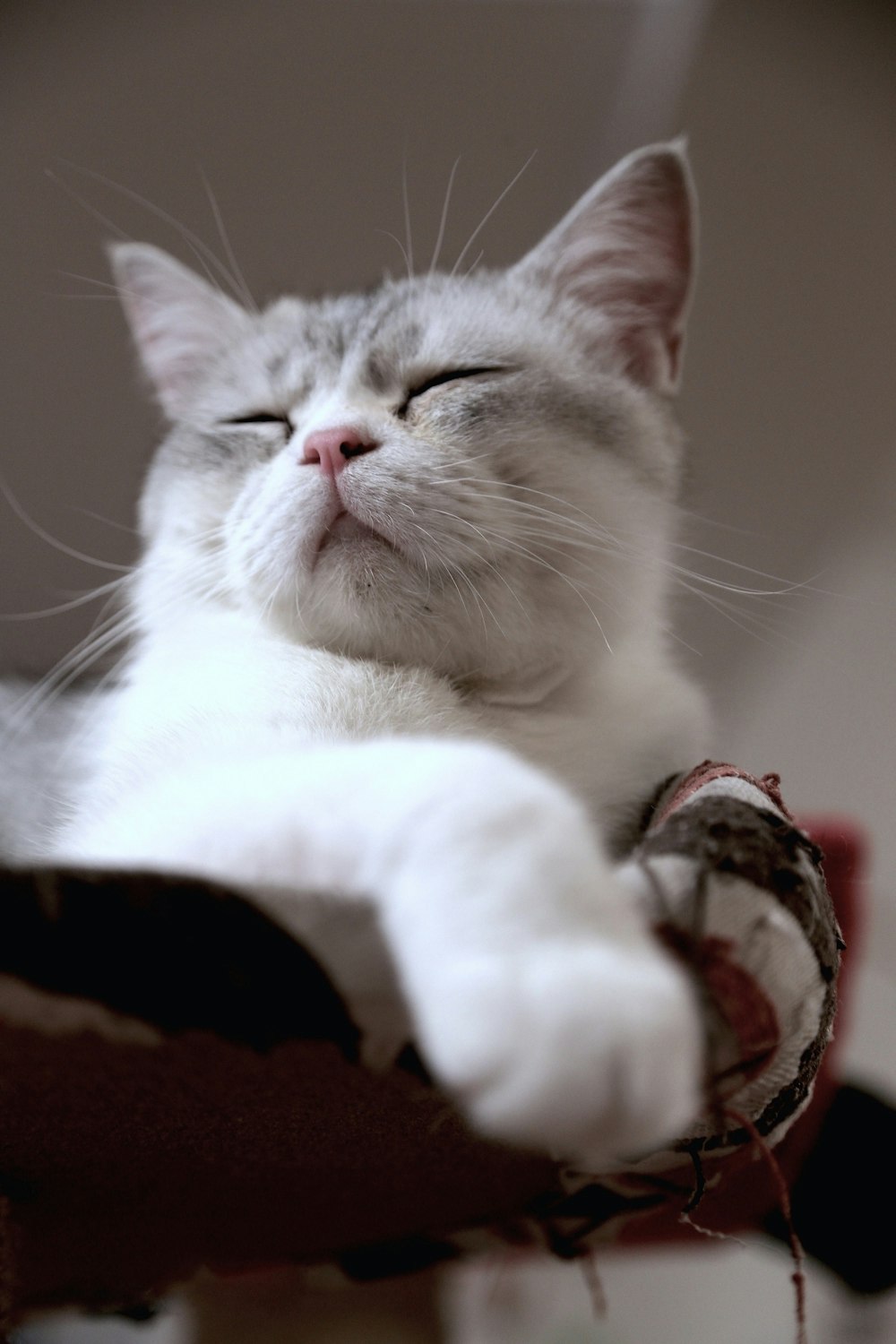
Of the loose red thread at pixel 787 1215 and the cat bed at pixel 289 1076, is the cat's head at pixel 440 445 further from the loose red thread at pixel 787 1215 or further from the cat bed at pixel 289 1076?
the loose red thread at pixel 787 1215

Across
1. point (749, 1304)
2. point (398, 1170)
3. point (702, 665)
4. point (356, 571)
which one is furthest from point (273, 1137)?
point (749, 1304)

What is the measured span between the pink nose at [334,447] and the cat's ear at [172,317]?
0.45 meters

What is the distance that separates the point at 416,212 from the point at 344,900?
146cm

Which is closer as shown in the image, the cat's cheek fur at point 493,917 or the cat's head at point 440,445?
the cat's cheek fur at point 493,917

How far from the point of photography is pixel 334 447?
0.79 meters

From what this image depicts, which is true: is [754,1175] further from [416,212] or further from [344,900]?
[416,212]

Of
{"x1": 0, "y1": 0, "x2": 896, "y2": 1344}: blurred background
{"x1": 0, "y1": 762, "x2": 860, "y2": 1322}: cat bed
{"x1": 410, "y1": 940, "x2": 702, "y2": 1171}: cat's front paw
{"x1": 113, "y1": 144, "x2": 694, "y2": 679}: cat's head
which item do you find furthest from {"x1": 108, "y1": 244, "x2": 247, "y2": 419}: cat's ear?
{"x1": 410, "y1": 940, "x2": 702, "y2": 1171}: cat's front paw

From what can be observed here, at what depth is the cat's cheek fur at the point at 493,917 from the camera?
0.35m

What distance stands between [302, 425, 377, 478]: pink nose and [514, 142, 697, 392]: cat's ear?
41 centimetres

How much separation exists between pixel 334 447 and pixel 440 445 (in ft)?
0.33

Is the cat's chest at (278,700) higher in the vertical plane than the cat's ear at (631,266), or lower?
lower

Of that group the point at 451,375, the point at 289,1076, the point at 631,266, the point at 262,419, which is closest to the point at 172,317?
the point at 262,419

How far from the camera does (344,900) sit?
448mm

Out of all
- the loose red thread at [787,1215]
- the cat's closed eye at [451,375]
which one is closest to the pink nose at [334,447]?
the cat's closed eye at [451,375]
